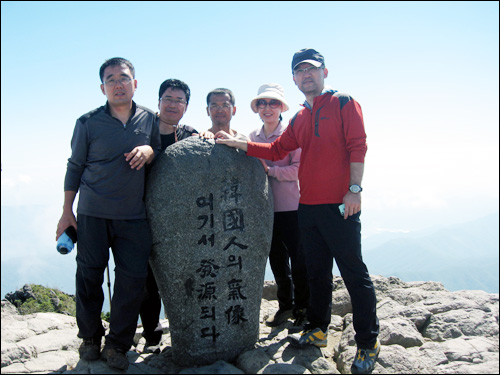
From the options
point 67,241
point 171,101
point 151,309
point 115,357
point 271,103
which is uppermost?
point 271,103

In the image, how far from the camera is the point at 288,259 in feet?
20.3

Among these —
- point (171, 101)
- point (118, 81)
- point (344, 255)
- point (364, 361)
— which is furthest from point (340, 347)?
point (118, 81)

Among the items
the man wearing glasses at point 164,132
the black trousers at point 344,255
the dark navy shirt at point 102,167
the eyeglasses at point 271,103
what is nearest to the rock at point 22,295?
the man wearing glasses at point 164,132

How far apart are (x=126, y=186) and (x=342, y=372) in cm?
357

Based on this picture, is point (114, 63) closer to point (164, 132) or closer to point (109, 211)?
point (164, 132)

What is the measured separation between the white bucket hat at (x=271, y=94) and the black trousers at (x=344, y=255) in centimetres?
195

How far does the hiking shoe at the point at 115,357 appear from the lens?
13.5 ft

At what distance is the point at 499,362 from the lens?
409 cm

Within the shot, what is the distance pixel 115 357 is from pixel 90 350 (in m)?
0.38

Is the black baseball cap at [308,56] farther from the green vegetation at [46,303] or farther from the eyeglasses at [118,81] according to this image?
the green vegetation at [46,303]

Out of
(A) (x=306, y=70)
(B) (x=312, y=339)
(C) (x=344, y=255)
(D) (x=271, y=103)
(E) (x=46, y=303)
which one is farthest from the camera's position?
(E) (x=46, y=303)

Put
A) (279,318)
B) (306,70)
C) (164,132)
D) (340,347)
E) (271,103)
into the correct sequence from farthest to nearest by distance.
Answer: (279,318)
(271,103)
(164,132)
(340,347)
(306,70)

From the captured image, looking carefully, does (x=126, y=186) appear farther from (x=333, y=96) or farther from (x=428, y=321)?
(x=428, y=321)

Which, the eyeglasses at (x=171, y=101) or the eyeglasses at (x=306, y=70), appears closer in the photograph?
the eyeglasses at (x=306, y=70)
